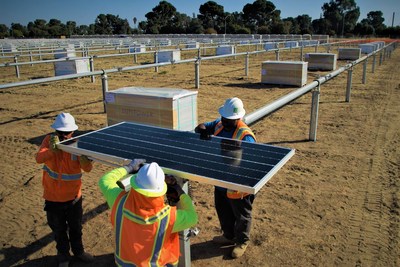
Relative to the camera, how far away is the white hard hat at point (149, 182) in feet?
7.38

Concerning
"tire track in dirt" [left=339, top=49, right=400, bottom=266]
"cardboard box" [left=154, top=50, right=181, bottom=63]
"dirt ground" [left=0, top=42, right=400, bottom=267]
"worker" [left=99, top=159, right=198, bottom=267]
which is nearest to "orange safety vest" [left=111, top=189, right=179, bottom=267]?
"worker" [left=99, top=159, right=198, bottom=267]

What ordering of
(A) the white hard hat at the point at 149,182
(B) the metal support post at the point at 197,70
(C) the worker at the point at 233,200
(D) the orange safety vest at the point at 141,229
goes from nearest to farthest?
(A) the white hard hat at the point at 149,182, (D) the orange safety vest at the point at 141,229, (C) the worker at the point at 233,200, (B) the metal support post at the point at 197,70

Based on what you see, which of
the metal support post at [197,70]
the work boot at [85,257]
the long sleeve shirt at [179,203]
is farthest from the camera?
the metal support post at [197,70]

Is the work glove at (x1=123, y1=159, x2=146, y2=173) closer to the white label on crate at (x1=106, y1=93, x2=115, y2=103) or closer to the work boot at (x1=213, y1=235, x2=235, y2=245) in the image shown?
the work boot at (x1=213, y1=235, x2=235, y2=245)

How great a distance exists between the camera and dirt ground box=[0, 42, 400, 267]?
13.3 ft

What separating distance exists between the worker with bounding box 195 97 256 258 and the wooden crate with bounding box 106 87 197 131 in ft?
8.88

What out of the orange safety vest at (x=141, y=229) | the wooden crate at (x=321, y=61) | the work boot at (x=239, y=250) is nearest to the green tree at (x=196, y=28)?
the wooden crate at (x=321, y=61)

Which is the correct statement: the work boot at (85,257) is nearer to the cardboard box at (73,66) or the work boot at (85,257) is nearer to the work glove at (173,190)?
the work glove at (173,190)

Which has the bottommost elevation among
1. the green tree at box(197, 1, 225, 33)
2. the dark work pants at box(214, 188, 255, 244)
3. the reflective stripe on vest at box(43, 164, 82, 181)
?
the dark work pants at box(214, 188, 255, 244)

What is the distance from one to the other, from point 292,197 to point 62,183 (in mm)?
3215

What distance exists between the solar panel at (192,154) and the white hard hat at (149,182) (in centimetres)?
24

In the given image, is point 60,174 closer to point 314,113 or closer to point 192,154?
point 192,154

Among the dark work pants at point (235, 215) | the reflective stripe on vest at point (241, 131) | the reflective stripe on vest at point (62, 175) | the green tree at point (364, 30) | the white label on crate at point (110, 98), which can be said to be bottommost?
the dark work pants at point (235, 215)

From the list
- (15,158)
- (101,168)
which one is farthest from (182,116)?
(15,158)
